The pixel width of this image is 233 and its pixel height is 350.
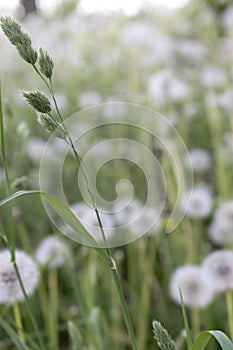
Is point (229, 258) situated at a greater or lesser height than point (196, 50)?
lesser

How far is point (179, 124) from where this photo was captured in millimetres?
1660

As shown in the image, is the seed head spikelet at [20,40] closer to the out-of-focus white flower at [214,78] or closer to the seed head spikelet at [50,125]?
the seed head spikelet at [50,125]

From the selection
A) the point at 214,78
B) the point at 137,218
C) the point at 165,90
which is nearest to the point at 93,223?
the point at 137,218

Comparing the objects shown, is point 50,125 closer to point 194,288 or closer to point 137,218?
point 194,288

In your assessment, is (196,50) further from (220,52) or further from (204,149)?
(204,149)

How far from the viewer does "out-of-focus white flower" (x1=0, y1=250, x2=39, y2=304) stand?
2.18 feet

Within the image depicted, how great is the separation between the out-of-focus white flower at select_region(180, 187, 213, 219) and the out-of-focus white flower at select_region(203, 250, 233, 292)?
1.08 feet

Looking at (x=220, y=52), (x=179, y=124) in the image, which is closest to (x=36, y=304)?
(x=179, y=124)

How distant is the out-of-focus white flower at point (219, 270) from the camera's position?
81cm

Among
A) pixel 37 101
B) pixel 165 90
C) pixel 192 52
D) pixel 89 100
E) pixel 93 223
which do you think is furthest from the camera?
pixel 192 52

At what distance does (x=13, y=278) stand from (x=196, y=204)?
0.67m

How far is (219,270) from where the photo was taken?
836 millimetres

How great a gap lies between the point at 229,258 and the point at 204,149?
1.01 m

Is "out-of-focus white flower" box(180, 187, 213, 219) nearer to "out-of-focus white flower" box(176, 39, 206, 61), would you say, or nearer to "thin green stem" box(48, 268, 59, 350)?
"thin green stem" box(48, 268, 59, 350)
